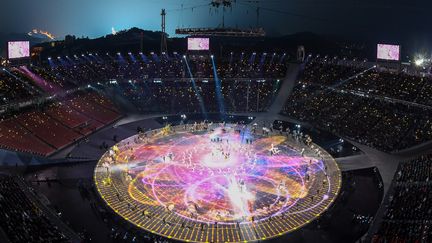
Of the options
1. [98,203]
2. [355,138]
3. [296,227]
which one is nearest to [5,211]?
[98,203]

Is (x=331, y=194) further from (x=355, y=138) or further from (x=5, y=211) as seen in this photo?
(x=5, y=211)

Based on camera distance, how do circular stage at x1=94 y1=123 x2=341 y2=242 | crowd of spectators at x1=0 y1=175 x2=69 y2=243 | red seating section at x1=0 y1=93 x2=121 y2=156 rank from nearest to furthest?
1. crowd of spectators at x1=0 y1=175 x2=69 y2=243
2. circular stage at x1=94 y1=123 x2=341 y2=242
3. red seating section at x1=0 y1=93 x2=121 y2=156

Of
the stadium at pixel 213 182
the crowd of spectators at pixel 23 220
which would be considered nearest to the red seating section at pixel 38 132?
the stadium at pixel 213 182

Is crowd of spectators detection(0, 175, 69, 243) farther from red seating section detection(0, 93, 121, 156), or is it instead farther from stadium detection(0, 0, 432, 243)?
red seating section detection(0, 93, 121, 156)

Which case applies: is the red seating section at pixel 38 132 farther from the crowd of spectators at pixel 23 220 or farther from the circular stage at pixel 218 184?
the crowd of spectators at pixel 23 220

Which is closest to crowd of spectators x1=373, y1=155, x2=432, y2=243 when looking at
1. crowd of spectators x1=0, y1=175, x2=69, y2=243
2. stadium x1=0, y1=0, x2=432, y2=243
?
stadium x1=0, y1=0, x2=432, y2=243

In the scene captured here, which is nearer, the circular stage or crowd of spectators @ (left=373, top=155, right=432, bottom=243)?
crowd of spectators @ (left=373, top=155, right=432, bottom=243)

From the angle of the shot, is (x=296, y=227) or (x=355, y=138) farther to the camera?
(x=355, y=138)
